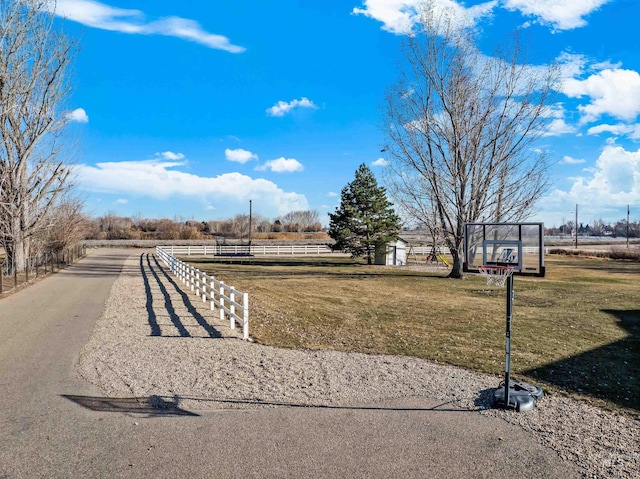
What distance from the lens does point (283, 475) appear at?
4.17 m

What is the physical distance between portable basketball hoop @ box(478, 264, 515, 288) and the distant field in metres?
1.86

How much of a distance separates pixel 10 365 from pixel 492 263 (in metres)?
8.16

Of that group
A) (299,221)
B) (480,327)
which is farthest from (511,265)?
(299,221)

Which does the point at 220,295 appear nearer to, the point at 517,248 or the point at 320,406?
the point at 320,406

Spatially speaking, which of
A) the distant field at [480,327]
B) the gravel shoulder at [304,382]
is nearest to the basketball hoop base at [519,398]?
the gravel shoulder at [304,382]

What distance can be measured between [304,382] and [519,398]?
9.97ft

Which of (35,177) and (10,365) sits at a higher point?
(35,177)

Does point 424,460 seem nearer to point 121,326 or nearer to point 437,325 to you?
point 437,325

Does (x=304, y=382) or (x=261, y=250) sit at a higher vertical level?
(x=261, y=250)

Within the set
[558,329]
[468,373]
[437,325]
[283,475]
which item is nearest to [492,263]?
[468,373]

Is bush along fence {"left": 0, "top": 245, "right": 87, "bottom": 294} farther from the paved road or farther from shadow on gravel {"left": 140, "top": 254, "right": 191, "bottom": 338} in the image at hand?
the paved road

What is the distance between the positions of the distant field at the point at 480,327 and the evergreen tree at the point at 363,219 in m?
15.9

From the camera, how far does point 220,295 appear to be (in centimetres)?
1240

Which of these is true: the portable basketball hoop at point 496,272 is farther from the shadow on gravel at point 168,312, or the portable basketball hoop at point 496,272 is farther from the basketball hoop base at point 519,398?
the shadow on gravel at point 168,312
